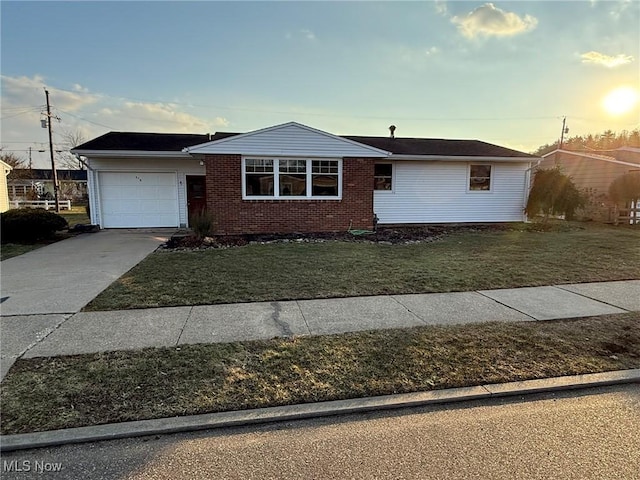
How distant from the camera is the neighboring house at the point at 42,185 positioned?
122 ft

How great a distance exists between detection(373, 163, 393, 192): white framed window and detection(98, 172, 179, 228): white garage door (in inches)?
322

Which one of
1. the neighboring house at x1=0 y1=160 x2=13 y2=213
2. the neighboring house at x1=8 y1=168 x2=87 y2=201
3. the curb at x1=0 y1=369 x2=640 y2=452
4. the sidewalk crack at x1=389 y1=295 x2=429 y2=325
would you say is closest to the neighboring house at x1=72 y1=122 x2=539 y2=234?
the sidewalk crack at x1=389 y1=295 x2=429 y2=325

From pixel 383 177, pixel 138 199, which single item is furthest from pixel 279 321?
pixel 138 199

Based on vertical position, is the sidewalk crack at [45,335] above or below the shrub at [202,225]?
below

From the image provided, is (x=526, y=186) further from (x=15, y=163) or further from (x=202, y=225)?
(x=15, y=163)

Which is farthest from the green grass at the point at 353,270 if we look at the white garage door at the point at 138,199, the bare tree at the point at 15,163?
the bare tree at the point at 15,163

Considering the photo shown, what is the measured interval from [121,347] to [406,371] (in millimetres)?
2926

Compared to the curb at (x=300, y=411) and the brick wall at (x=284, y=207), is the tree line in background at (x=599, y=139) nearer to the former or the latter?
the brick wall at (x=284, y=207)

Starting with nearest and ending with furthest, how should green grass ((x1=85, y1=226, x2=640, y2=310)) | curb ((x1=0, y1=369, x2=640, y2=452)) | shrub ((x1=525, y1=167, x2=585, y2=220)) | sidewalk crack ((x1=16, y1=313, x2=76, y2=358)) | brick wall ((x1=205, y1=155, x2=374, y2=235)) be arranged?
curb ((x1=0, y1=369, x2=640, y2=452)), sidewalk crack ((x1=16, y1=313, x2=76, y2=358)), green grass ((x1=85, y1=226, x2=640, y2=310)), brick wall ((x1=205, y1=155, x2=374, y2=235)), shrub ((x1=525, y1=167, x2=585, y2=220))

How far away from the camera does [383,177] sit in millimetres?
15016

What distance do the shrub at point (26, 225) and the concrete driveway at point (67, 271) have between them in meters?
0.79

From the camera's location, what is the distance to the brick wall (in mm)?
12453

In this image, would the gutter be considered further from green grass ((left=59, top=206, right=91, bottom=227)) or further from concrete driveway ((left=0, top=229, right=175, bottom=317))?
green grass ((left=59, top=206, right=91, bottom=227))

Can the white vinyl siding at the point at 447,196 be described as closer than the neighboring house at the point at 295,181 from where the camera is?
No
